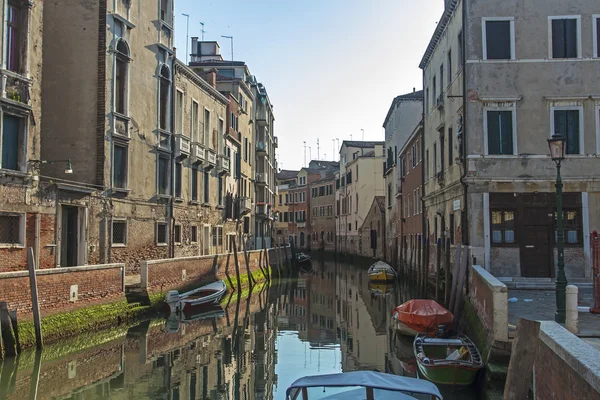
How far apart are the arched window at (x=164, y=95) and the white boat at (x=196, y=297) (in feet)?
20.9

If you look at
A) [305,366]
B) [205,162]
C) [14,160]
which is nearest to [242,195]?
[205,162]

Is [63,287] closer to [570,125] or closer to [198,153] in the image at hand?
[198,153]

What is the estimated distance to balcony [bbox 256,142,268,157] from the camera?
132 ft

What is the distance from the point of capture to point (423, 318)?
13688mm

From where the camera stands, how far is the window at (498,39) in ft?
54.5

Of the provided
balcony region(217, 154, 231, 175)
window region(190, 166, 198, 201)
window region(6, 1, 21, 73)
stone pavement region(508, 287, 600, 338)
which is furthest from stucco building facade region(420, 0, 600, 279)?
balcony region(217, 154, 231, 175)

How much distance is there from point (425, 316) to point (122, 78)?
12.1 m

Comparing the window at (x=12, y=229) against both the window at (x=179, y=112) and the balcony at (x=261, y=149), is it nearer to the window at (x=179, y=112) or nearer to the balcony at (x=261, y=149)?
the window at (x=179, y=112)

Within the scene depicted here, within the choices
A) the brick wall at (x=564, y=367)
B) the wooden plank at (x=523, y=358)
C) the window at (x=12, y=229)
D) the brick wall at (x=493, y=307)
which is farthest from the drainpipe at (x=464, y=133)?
the window at (x=12, y=229)

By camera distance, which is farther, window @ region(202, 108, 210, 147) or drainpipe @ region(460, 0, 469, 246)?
window @ region(202, 108, 210, 147)

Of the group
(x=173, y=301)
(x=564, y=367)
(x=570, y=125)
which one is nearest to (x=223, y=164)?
(x=173, y=301)

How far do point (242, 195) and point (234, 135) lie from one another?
377 cm

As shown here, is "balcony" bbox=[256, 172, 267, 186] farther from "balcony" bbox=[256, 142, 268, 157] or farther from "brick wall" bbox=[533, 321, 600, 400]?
"brick wall" bbox=[533, 321, 600, 400]

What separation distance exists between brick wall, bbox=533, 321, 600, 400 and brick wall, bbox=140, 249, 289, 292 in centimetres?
1288
